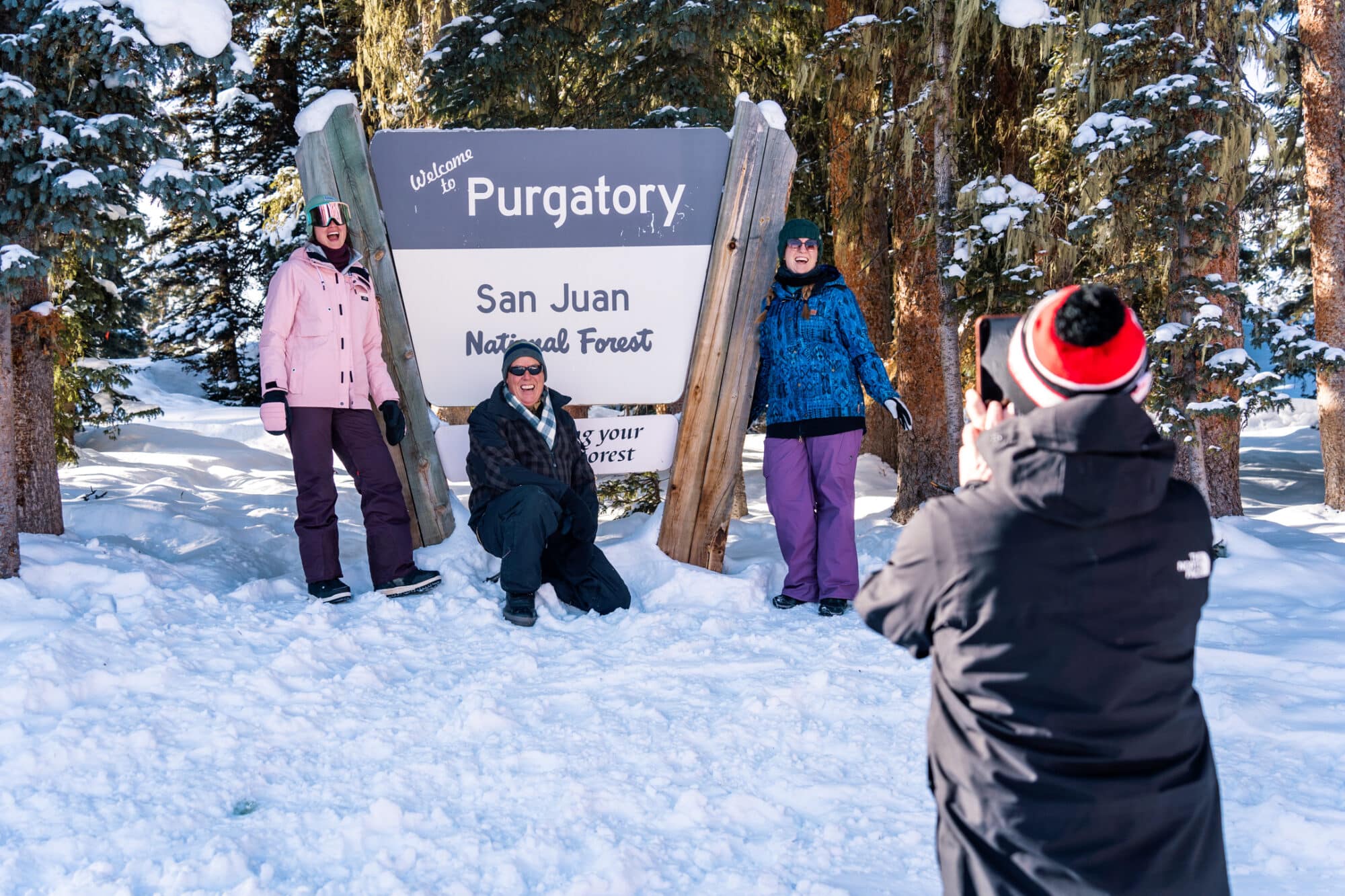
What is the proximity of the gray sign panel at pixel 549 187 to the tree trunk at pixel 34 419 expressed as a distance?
1.84m

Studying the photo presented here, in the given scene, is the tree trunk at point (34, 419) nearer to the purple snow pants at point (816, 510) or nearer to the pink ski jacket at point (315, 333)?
the pink ski jacket at point (315, 333)

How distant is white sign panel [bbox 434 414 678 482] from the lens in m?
5.22

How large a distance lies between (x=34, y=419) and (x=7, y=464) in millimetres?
1186

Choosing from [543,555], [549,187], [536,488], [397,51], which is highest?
[397,51]

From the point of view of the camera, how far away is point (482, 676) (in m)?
3.71

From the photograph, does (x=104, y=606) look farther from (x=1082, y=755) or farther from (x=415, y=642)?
(x=1082, y=755)

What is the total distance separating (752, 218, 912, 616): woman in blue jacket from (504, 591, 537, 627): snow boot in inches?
45.7

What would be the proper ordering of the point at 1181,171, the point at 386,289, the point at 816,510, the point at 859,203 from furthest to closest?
the point at 859,203 → the point at 1181,171 → the point at 386,289 → the point at 816,510

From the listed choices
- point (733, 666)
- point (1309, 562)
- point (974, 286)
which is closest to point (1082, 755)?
→ point (733, 666)

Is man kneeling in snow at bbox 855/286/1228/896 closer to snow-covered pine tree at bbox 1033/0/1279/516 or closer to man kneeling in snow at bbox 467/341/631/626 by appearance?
man kneeling in snow at bbox 467/341/631/626

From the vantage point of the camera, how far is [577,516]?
4570mm

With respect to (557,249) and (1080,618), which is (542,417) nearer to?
(557,249)

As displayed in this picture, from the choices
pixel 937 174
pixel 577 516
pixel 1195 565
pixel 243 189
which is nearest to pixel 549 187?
pixel 577 516

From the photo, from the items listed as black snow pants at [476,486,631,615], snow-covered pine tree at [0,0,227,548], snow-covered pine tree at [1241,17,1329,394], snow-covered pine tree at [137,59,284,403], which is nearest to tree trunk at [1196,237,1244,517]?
snow-covered pine tree at [1241,17,1329,394]
